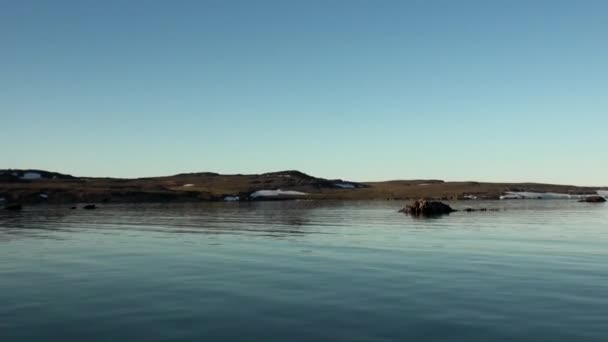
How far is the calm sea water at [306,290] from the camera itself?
15414 mm

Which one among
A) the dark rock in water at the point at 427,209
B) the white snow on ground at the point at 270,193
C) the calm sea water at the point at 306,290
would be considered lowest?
the calm sea water at the point at 306,290

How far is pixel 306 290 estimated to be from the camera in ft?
70.2

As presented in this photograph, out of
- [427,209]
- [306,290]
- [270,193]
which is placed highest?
A: [270,193]

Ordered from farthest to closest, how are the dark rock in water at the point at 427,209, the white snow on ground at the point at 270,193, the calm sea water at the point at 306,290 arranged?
the white snow on ground at the point at 270,193 < the dark rock in water at the point at 427,209 < the calm sea water at the point at 306,290

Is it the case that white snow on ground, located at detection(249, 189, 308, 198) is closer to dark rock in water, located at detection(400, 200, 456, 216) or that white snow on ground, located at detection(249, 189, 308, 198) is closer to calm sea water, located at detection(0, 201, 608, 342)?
dark rock in water, located at detection(400, 200, 456, 216)

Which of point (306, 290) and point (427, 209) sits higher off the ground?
point (427, 209)

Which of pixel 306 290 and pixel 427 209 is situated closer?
pixel 306 290

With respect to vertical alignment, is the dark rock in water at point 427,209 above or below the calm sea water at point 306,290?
above

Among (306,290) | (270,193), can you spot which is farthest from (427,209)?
(270,193)

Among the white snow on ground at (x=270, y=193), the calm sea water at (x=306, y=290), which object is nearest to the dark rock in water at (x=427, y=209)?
the calm sea water at (x=306, y=290)

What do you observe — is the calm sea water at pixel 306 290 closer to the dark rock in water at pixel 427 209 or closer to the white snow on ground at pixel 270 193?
the dark rock in water at pixel 427 209

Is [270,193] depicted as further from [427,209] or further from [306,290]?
[306,290]

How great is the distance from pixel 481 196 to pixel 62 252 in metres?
173

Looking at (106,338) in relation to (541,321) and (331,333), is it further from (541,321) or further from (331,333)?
(541,321)
